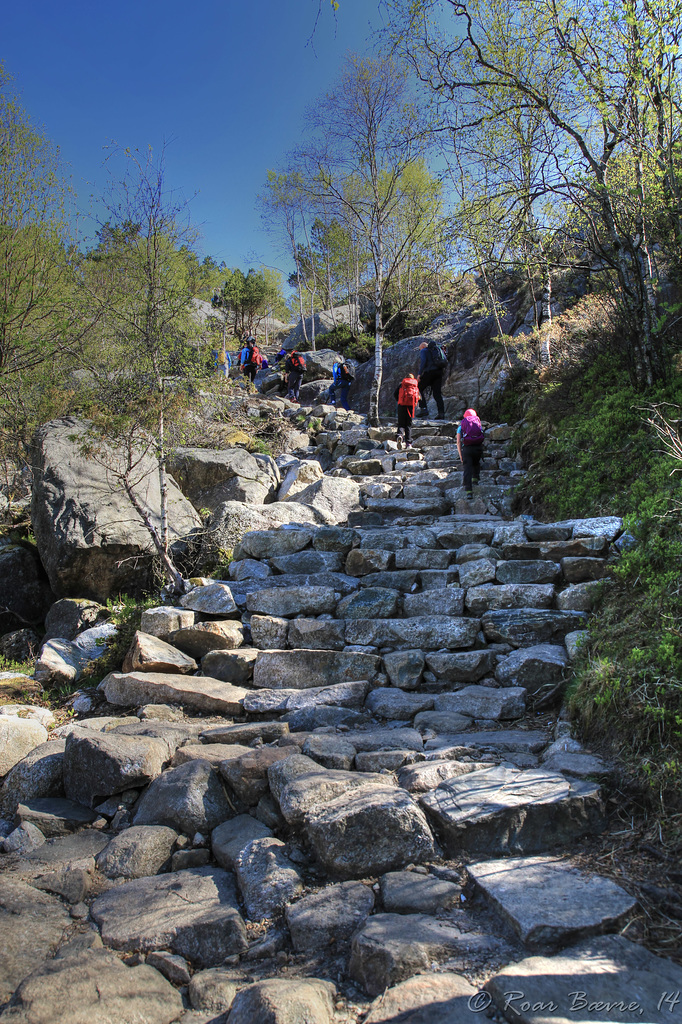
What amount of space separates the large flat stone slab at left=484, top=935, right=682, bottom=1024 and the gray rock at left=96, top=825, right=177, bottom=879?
1918 millimetres

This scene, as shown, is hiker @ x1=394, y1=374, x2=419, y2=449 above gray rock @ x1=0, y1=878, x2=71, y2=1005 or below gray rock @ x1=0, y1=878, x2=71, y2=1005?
above

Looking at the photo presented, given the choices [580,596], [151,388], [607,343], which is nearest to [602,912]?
[580,596]

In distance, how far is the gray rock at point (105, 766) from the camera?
3.77m

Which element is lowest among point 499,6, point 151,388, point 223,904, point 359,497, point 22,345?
point 223,904

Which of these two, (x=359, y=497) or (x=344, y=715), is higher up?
(x=359, y=497)

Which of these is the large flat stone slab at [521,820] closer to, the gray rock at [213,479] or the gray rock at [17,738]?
the gray rock at [17,738]

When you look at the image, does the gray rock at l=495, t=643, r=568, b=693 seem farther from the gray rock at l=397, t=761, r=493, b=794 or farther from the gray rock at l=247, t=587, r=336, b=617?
the gray rock at l=247, t=587, r=336, b=617

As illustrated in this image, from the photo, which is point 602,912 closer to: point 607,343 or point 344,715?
point 344,715

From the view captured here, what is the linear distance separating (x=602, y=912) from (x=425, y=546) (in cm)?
505

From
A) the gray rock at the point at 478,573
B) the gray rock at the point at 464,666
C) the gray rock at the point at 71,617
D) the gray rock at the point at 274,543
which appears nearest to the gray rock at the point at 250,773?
the gray rock at the point at 464,666

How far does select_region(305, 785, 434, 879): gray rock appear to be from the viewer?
2.78 metres

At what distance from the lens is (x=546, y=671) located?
A: 4.49 metres

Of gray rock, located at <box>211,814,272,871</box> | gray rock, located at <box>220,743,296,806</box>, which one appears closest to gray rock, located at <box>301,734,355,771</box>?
gray rock, located at <box>220,743,296,806</box>

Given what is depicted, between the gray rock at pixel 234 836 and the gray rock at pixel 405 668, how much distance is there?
6.33ft
